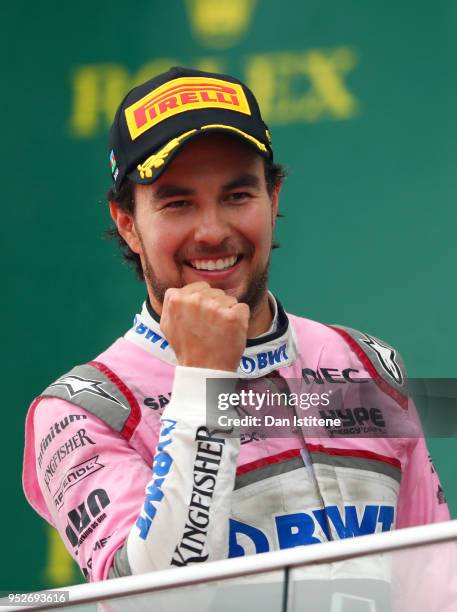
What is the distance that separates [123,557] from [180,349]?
0.90ft

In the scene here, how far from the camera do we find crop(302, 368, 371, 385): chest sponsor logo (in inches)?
66.2

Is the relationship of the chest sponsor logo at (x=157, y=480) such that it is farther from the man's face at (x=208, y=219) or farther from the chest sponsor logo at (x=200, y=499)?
the man's face at (x=208, y=219)

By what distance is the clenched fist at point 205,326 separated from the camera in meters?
1.46

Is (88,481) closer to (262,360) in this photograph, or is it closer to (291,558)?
(262,360)

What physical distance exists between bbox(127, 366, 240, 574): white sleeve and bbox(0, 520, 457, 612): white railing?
233 mm

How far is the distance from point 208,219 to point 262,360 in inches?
8.8

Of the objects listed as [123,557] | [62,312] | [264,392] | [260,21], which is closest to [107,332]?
[62,312]

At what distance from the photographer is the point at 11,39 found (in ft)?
11.7

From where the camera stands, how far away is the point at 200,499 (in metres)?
1.35

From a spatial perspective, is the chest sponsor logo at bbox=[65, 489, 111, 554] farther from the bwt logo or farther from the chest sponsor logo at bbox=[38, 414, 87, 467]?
the bwt logo

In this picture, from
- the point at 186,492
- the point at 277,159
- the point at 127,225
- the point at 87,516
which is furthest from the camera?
the point at 277,159

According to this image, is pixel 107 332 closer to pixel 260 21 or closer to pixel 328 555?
pixel 260 21

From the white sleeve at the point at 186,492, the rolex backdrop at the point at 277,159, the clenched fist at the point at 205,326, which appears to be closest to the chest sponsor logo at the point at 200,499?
the white sleeve at the point at 186,492

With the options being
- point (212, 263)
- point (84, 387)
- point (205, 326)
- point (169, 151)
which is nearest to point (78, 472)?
point (84, 387)
